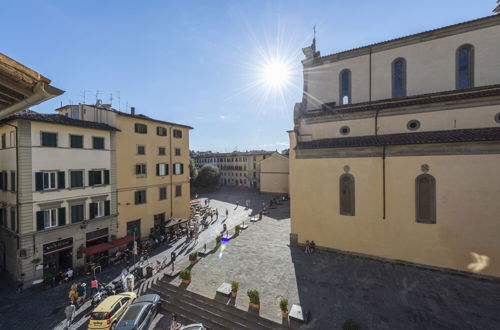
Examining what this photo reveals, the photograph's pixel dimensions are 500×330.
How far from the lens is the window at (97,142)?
62.2 feet

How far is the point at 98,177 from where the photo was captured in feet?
63.2

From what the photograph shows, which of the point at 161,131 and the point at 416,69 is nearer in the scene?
the point at 416,69

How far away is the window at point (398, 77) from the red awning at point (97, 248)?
89.5 feet

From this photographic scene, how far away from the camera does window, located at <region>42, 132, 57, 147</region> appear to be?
1588 centimetres

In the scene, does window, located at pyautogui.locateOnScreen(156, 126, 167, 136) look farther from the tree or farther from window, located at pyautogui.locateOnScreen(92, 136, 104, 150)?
the tree

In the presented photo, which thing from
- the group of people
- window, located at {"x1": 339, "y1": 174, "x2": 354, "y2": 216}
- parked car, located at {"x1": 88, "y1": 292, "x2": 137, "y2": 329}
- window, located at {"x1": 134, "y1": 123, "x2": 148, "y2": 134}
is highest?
window, located at {"x1": 134, "y1": 123, "x2": 148, "y2": 134}

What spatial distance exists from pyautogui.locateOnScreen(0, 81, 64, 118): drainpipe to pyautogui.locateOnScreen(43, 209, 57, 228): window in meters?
17.0

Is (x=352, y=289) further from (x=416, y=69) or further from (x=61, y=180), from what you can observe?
(x=61, y=180)

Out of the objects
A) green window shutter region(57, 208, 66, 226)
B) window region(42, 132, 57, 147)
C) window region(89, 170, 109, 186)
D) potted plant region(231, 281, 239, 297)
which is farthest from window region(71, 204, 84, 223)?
potted plant region(231, 281, 239, 297)

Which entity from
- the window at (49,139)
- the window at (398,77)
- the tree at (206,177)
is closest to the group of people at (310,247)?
the window at (398,77)

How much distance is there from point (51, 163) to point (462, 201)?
92.2 feet

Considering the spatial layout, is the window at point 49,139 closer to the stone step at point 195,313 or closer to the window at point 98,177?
the window at point 98,177

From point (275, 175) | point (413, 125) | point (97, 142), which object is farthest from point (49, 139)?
point (275, 175)

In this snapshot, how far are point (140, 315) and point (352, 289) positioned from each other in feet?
36.9
